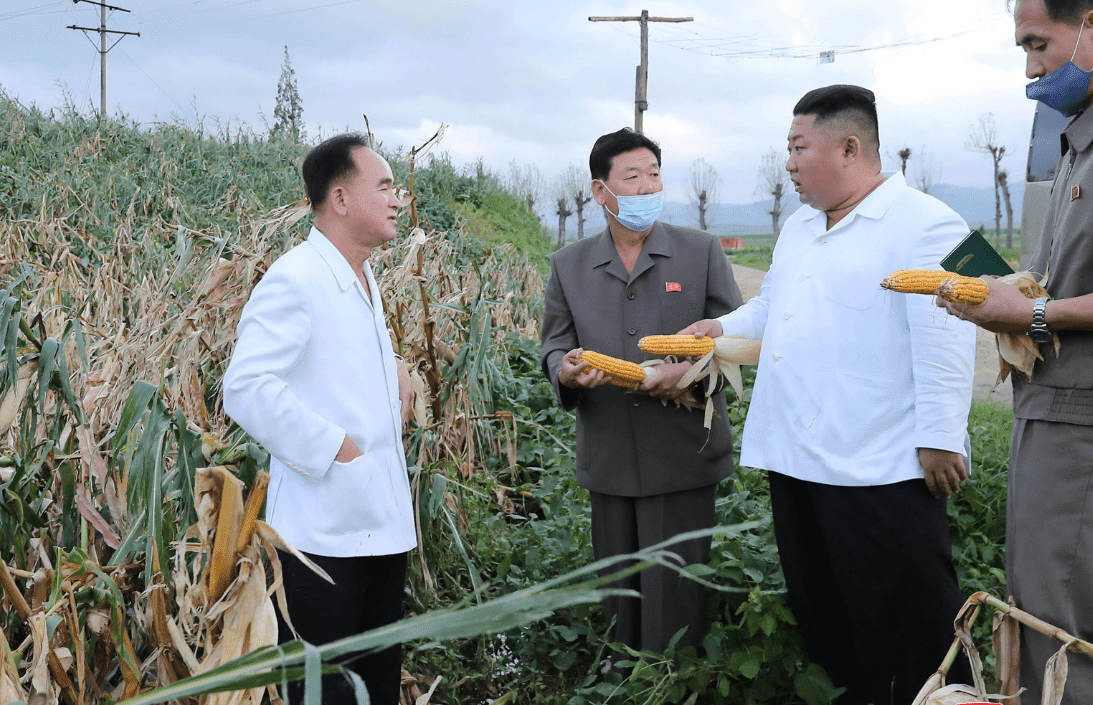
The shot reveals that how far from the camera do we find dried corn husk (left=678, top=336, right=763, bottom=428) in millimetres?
2939

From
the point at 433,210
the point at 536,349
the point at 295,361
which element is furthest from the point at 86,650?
the point at 433,210

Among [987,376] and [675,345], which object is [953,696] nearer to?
[675,345]

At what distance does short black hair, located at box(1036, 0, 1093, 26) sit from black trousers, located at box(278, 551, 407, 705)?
202cm

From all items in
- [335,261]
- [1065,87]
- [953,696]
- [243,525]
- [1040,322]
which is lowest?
[953,696]

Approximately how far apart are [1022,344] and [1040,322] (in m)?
0.08

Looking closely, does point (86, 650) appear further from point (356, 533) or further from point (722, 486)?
point (722, 486)

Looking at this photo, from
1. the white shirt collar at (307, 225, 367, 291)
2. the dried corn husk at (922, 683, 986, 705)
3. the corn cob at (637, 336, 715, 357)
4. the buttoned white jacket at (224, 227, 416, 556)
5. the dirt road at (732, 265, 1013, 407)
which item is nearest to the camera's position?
the dried corn husk at (922, 683, 986, 705)

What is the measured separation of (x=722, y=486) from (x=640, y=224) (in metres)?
1.42

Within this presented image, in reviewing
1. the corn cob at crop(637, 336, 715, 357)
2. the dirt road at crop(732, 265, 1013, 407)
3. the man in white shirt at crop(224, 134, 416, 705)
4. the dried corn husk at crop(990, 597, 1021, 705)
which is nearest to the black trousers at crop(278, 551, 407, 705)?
the man in white shirt at crop(224, 134, 416, 705)

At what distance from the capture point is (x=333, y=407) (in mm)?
2154

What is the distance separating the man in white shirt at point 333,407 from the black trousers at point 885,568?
1.22 metres

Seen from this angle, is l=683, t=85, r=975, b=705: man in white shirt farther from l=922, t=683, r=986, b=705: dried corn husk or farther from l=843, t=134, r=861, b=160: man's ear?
l=922, t=683, r=986, b=705: dried corn husk

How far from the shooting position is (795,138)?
2.62 m

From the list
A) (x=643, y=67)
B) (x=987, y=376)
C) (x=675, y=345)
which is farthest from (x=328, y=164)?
(x=643, y=67)
